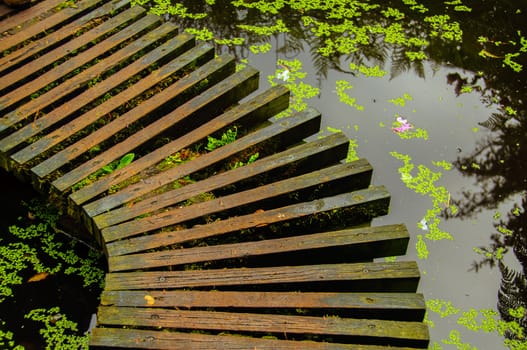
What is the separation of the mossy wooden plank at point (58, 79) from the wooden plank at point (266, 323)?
1323mm

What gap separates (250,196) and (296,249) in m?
0.36

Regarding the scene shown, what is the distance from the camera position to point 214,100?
3229mm

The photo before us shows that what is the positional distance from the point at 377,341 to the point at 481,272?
3.57 ft

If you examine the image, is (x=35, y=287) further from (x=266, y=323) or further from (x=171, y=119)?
(x=266, y=323)

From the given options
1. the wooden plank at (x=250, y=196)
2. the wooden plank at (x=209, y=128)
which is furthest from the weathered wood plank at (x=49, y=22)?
the wooden plank at (x=250, y=196)

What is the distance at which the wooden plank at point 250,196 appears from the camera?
105 inches

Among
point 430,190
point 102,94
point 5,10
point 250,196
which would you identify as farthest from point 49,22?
point 430,190

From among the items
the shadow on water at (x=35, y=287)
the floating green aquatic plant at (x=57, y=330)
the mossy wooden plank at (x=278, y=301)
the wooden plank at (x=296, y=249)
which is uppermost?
the wooden plank at (x=296, y=249)

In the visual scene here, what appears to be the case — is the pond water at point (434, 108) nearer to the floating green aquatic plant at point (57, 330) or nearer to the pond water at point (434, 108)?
the pond water at point (434, 108)

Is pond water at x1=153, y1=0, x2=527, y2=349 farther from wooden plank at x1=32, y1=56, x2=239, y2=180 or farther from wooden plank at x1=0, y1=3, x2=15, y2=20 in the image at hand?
wooden plank at x1=0, y1=3, x2=15, y2=20

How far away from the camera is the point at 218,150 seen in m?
3.01

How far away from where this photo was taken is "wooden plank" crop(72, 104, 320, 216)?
9.34 feet

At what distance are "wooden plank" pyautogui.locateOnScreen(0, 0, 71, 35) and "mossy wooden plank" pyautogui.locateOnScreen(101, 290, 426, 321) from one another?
2.05 meters

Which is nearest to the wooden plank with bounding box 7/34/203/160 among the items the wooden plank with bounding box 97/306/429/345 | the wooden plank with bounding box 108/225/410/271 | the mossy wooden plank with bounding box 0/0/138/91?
the mossy wooden plank with bounding box 0/0/138/91
